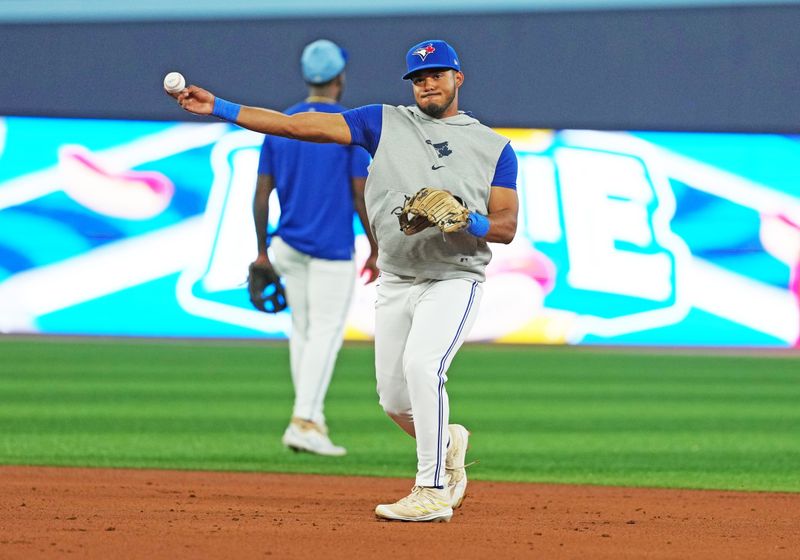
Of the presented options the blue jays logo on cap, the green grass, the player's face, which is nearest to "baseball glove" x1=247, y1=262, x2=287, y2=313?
the green grass

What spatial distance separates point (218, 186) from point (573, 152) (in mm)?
4206

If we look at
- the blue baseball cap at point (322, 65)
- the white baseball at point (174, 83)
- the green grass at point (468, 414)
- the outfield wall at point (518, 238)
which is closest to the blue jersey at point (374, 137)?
the white baseball at point (174, 83)

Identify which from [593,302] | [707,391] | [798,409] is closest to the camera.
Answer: [798,409]

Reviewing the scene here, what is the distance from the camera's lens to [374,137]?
17.2 ft

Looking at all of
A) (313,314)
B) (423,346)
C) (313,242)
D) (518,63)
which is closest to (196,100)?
(423,346)

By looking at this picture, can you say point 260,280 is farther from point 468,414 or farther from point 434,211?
point 468,414

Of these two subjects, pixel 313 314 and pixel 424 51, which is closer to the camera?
pixel 424 51

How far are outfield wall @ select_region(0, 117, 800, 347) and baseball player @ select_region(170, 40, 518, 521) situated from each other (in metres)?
10.4

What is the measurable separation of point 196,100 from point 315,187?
8.96 ft

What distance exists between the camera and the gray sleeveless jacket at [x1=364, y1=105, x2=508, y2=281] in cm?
517

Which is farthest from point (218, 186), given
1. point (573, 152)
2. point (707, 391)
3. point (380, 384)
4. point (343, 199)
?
point (380, 384)

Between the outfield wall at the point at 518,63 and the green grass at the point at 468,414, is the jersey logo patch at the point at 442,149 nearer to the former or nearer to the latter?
the green grass at the point at 468,414

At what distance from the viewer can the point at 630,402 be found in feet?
37.9

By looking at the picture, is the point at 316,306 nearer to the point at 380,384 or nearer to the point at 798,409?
the point at 380,384
